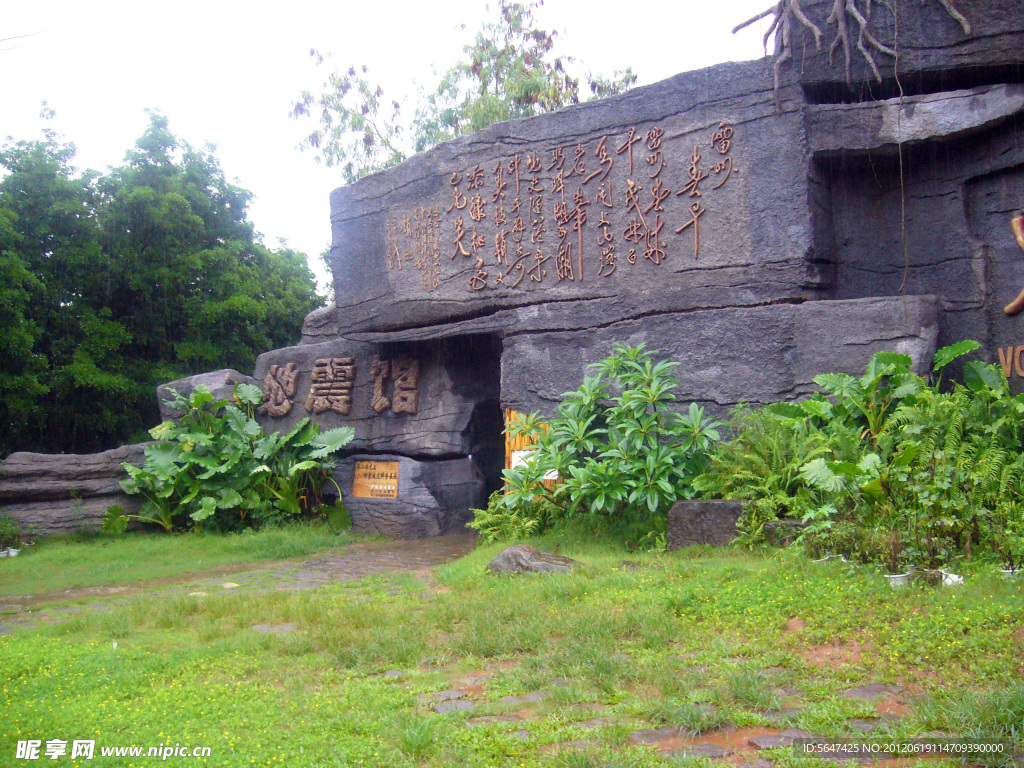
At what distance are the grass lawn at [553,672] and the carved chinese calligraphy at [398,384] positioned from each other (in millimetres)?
5497

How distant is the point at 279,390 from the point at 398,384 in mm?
2183

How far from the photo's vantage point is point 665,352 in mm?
7488

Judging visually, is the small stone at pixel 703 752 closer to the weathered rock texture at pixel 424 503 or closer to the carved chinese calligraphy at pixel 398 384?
the weathered rock texture at pixel 424 503

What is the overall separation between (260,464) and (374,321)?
2500 mm

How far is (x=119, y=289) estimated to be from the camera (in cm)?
1548

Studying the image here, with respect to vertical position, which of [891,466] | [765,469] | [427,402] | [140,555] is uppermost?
[427,402]

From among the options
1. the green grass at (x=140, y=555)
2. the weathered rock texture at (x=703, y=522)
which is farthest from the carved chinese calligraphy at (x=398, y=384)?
the weathered rock texture at (x=703, y=522)

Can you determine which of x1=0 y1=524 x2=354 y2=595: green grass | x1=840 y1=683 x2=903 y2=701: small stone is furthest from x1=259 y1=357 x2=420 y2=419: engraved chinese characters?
x1=840 y1=683 x2=903 y2=701: small stone

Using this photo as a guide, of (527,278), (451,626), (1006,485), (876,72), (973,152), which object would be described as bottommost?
(451,626)

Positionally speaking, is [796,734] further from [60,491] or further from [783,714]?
[60,491]

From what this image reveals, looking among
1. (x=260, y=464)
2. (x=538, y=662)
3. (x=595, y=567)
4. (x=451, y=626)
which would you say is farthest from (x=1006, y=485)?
(x=260, y=464)

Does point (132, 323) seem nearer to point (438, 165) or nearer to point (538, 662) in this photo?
point (438, 165)

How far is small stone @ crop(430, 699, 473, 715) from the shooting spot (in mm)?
3113

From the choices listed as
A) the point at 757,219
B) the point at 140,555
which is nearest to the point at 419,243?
the point at 757,219
